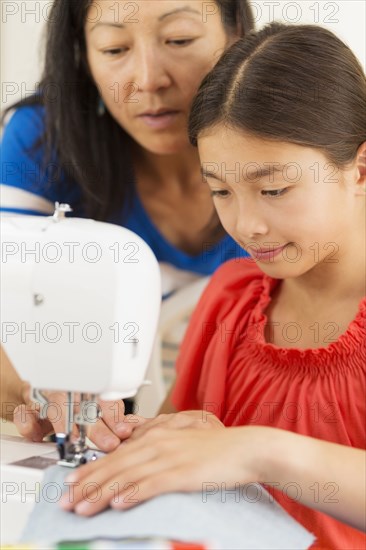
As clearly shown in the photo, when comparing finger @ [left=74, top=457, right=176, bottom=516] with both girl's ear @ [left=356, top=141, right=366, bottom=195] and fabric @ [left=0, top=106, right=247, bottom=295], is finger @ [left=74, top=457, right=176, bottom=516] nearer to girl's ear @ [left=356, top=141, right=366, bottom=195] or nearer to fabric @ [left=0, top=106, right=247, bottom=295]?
girl's ear @ [left=356, top=141, right=366, bottom=195]

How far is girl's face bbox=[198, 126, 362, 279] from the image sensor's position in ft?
3.95

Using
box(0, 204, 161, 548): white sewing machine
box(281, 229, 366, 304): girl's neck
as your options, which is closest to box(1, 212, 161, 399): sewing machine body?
box(0, 204, 161, 548): white sewing machine

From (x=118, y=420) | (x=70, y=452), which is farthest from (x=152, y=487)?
(x=118, y=420)

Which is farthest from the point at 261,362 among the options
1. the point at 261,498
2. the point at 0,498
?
the point at 0,498

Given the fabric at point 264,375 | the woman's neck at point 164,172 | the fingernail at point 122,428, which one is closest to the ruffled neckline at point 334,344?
the fabric at point 264,375

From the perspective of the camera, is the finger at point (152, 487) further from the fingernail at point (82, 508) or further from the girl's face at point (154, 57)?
the girl's face at point (154, 57)

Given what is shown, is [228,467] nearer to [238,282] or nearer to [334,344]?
[334,344]

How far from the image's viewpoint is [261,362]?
4.54ft

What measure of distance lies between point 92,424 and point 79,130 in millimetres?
855

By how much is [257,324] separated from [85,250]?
576 mm

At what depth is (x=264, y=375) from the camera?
4.50ft

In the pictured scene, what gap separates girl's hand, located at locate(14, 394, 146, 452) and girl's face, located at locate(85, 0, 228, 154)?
61cm

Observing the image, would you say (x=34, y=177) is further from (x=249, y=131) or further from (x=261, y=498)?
(x=261, y=498)

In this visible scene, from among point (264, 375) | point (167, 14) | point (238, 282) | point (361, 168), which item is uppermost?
point (167, 14)
